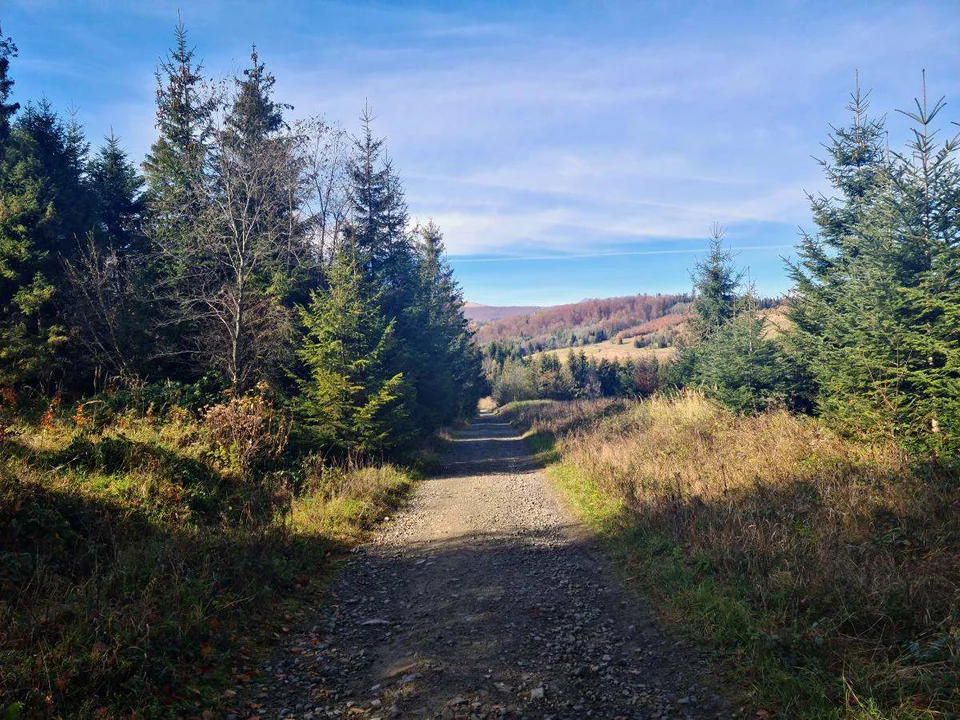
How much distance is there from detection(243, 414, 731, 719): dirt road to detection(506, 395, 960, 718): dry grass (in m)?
0.54

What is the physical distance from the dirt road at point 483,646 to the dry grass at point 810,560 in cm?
54

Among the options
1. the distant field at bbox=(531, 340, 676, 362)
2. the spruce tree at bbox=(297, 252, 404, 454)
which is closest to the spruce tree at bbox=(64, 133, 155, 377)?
the spruce tree at bbox=(297, 252, 404, 454)

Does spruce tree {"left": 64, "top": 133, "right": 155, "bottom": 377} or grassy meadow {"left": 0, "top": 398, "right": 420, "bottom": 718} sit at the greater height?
spruce tree {"left": 64, "top": 133, "right": 155, "bottom": 377}

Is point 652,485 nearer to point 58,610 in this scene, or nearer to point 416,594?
point 416,594

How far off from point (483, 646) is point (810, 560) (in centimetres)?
336

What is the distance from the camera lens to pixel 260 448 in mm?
10352

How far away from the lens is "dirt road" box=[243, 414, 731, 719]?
152 inches

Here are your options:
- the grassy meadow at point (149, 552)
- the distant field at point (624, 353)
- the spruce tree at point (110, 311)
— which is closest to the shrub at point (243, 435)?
the grassy meadow at point (149, 552)

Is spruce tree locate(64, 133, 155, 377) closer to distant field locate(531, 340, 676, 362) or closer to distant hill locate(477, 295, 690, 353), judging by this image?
distant field locate(531, 340, 676, 362)

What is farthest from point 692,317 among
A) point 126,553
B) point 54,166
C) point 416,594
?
point 54,166

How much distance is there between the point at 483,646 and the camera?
4707 mm

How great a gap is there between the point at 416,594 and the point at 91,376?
12331 mm

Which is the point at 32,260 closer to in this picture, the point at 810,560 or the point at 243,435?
the point at 243,435

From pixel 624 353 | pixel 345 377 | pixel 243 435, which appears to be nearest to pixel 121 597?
pixel 243 435
